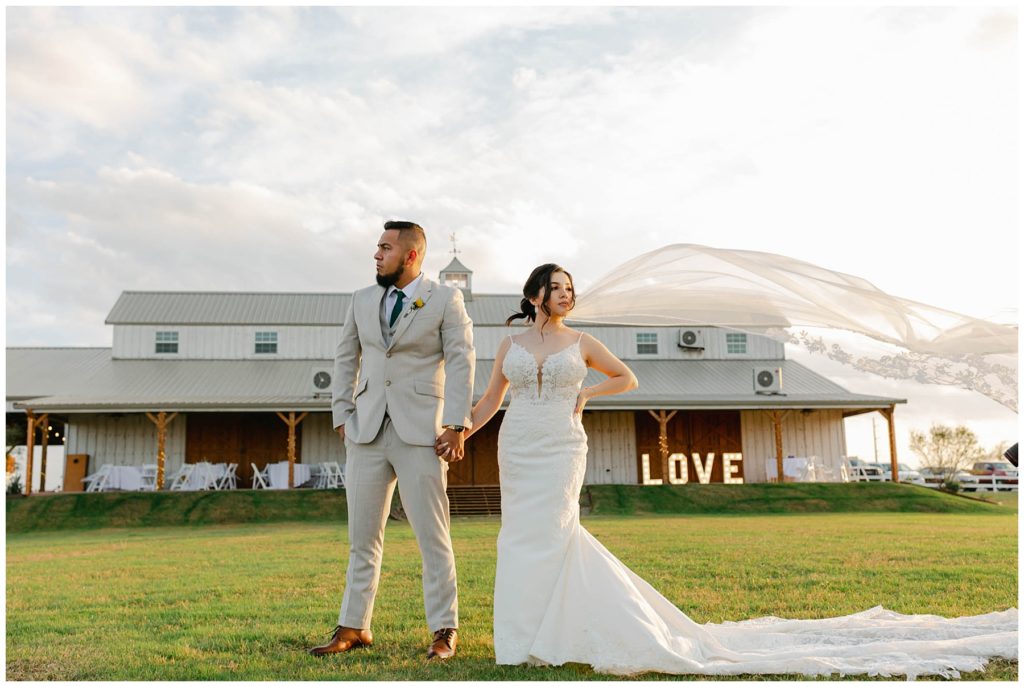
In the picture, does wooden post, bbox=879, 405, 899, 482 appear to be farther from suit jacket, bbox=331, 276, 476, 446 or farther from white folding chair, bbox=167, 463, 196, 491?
suit jacket, bbox=331, 276, 476, 446

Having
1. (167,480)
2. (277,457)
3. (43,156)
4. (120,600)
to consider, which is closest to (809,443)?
(277,457)

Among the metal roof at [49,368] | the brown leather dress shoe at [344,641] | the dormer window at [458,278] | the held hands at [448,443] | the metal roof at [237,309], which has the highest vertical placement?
the dormer window at [458,278]

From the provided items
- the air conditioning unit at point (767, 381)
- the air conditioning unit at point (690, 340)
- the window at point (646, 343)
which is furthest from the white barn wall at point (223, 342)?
the air conditioning unit at point (767, 381)

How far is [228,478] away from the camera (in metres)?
26.6

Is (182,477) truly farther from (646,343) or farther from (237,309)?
(646,343)

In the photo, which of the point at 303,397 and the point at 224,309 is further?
the point at 224,309

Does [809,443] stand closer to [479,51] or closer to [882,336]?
Answer: [479,51]

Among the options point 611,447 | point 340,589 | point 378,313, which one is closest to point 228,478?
point 611,447

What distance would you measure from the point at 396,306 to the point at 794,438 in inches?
1022

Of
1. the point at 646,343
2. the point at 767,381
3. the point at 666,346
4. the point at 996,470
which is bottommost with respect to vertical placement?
the point at 996,470

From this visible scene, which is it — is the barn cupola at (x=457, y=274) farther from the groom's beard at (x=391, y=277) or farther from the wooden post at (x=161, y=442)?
the groom's beard at (x=391, y=277)

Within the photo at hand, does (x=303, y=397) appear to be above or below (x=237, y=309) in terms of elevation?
below

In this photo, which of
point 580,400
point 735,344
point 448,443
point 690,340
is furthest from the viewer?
point 735,344

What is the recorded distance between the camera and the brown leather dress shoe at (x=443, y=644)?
5042mm
